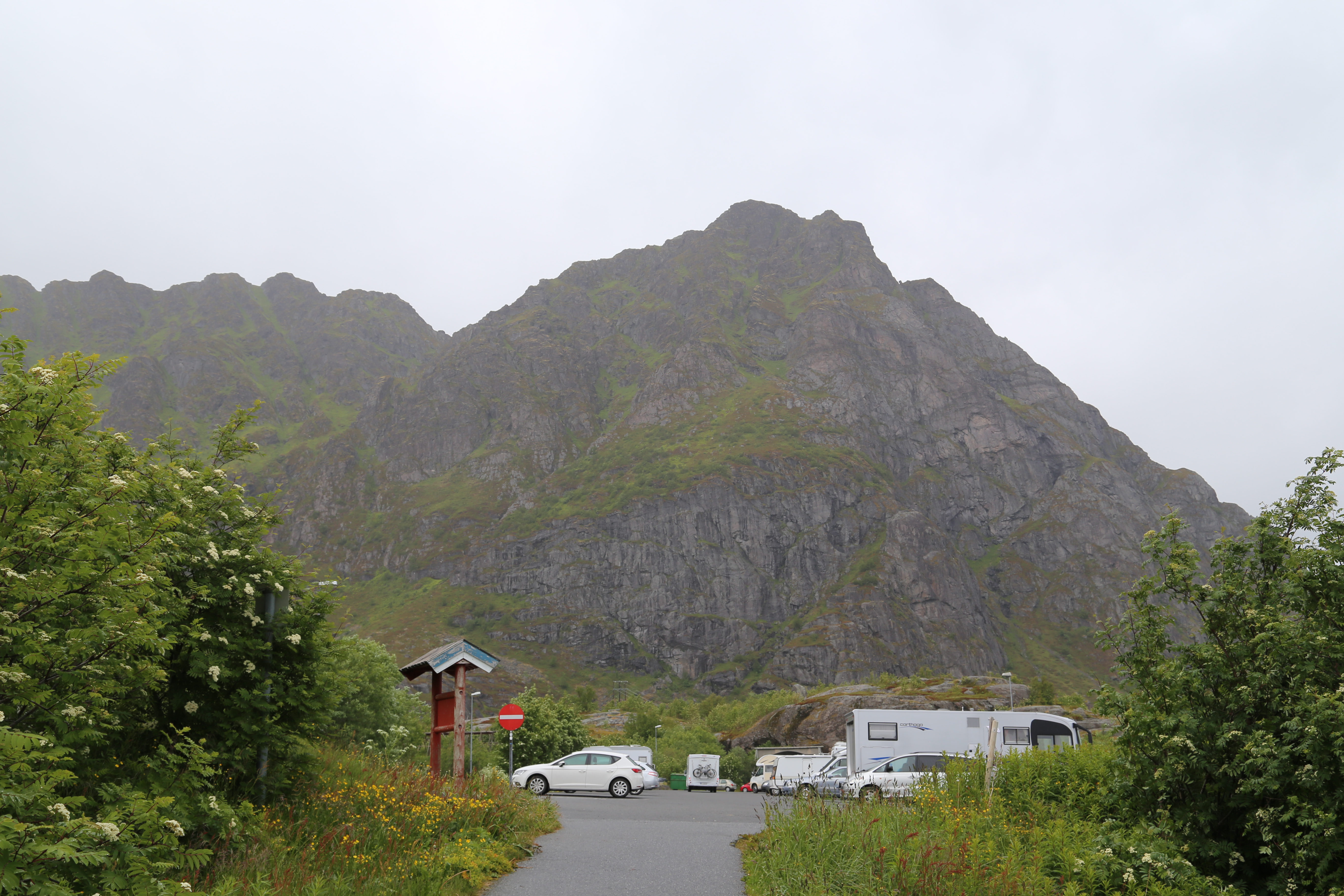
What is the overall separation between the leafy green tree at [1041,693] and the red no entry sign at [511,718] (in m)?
57.8

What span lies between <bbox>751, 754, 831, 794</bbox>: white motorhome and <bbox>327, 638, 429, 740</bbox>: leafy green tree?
13.7m

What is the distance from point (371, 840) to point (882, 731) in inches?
1259

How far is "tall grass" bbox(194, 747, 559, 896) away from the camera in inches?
312

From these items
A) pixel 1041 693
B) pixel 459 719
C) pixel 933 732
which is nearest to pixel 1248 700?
pixel 459 719

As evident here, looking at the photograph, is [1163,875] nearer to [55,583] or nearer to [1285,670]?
[1285,670]

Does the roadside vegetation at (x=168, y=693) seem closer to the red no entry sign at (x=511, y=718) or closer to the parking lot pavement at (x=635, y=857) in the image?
the parking lot pavement at (x=635, y=857)

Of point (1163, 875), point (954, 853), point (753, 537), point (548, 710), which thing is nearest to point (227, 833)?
point (954, 853)

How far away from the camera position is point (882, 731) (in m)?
38.2

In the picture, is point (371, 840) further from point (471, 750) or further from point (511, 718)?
point (471, 750)

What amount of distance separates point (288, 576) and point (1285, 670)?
33.8 feet

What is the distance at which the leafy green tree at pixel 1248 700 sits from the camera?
308 inches

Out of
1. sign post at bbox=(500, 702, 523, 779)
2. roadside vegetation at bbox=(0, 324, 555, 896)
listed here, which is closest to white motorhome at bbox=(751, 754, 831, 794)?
sign post at bbox=(500, 702, 523, 779)

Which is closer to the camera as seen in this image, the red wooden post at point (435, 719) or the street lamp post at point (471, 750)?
the red wooden post at point (435, 719)

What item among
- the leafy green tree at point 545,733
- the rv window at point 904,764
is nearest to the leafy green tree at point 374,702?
the leafy green tree at point 545,733
